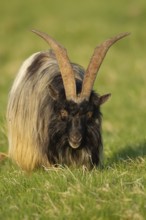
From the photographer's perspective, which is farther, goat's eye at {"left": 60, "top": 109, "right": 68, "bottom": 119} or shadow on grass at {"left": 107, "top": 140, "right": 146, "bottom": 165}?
shadow on grass at {"left": 107, "top": 140, "right": 146, "bottom": 165}

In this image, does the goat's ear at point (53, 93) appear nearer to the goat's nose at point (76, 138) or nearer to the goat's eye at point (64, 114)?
the goat's eye at point (64, 114)

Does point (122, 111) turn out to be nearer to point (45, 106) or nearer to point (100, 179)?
point (45, 106)

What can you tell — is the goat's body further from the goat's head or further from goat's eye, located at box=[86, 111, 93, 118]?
goat's eye, located at box=[86, 111, 93, 118]

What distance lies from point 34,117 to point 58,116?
0.46 meters

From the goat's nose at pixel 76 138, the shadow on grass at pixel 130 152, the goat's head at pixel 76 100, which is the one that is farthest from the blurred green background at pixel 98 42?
the goat's nose at pixel 76 138

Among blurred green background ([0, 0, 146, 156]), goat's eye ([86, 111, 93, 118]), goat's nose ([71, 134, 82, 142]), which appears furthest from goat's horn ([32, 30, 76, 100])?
blurred green background ([0, 0, 146, 156])

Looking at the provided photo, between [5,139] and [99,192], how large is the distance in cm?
495

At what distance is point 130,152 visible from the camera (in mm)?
10312

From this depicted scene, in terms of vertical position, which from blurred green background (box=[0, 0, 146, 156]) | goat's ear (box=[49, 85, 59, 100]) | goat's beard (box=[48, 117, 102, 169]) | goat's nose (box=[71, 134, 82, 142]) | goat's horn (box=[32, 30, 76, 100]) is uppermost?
goat's horn (box=[32, 30, 76, 100])

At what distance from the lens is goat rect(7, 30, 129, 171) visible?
8.09 meters

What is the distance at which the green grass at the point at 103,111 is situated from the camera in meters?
6.32

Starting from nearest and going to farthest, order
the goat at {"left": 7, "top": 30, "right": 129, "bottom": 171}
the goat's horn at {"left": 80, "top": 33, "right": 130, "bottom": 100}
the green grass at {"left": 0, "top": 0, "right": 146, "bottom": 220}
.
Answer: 1. the green grass at {"left": 0, "top": 0, "right": 146, "bottom": 220}
2. the goat at {"left": 7, "top": 30, "right": 129, "bottom": 171}
3. the goat's horn at {"left": 80, "top": 33, "right": 130, "bottom": 100}

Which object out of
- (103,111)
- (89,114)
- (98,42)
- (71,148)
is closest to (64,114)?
(89,114)

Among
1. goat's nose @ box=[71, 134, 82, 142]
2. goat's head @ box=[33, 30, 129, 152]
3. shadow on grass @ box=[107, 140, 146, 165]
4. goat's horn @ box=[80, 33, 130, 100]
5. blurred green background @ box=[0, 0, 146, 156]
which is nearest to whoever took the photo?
goat's nose @ box=[71, 134, 82, 142]
